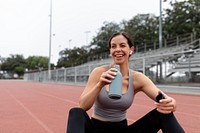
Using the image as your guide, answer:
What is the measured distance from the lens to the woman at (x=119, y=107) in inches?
81.4

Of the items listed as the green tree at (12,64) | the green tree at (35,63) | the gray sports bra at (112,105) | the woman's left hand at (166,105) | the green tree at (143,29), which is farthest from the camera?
the green tree at (35,63)

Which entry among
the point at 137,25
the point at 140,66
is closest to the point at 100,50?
the point at 137,25

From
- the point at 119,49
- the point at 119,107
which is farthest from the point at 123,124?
the point at 119,49

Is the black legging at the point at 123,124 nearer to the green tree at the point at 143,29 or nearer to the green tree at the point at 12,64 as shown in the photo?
the green tree at the point at 143,29

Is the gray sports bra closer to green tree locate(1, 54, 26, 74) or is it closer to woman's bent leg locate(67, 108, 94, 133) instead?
woman's bent leg locate(67, 108, 94, 133)

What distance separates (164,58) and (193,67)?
76.7 inches

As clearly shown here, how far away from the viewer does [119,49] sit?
2.21 metres

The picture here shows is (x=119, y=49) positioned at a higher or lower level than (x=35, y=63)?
lower

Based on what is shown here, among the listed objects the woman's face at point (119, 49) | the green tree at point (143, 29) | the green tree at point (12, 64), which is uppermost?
the green tree at point (143, 29)

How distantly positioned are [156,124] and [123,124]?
0.26 meters

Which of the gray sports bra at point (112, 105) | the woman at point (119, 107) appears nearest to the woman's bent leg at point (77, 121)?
the woman at point (119, 107)

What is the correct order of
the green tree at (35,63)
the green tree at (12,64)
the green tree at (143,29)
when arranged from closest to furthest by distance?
the green tree at (143,29), the green tree at (12,64), the green tree at (35,63)

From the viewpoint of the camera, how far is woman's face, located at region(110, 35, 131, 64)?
2219 mm

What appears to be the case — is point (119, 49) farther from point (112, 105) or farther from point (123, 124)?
point (123, 124)
